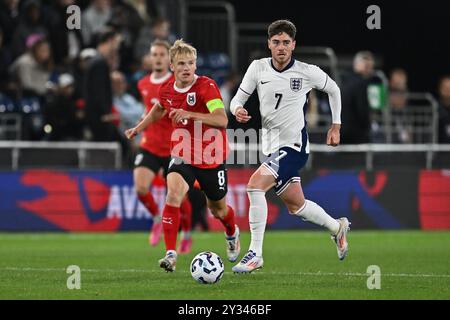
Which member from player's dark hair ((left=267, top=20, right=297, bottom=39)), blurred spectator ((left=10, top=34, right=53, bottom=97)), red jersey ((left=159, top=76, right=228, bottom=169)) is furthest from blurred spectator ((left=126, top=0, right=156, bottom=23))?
player's dark hair ((left=267, top=20, right=297, bottom=39))

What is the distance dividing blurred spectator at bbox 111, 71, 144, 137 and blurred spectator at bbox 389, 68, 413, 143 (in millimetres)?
5319

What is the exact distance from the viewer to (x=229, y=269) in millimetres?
11648

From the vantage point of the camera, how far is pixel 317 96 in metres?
23.8

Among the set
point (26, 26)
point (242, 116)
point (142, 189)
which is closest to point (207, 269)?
point (242, 116)

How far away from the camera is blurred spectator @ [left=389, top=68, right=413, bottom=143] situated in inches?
866

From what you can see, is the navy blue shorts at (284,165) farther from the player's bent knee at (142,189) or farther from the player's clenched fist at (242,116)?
the player's bent knee at (142,189)

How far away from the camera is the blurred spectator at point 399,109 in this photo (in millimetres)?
21984

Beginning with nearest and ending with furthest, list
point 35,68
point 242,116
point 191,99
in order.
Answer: point 242,116, point 191,99, point 35,68

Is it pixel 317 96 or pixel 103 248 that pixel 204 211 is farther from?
pixel 317 96

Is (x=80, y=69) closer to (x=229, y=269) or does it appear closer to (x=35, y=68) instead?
(x=35, y=68)

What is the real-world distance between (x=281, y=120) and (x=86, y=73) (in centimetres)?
834

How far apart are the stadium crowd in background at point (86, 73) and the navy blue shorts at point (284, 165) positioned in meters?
7.97
